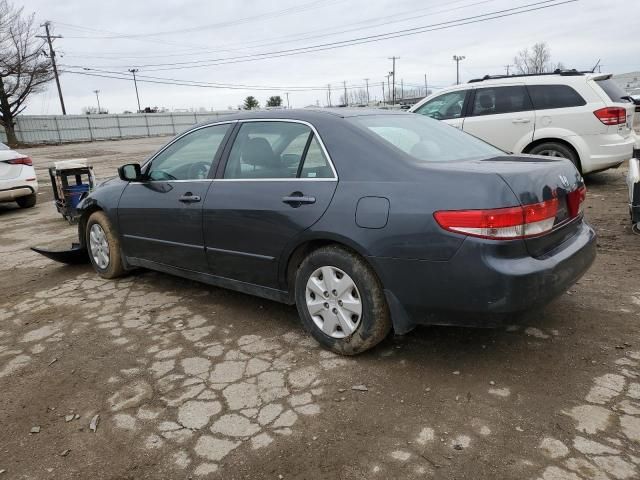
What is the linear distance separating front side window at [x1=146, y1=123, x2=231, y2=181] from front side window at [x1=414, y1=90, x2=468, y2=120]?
18.1 ft

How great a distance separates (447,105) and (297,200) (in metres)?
6.36

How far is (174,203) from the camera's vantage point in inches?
161

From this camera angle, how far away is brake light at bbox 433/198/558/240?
2.58 m

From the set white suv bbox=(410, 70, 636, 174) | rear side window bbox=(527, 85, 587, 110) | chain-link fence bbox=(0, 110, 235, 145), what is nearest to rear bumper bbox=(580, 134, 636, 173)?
white suv bbox=(410, 70, 636, 174)

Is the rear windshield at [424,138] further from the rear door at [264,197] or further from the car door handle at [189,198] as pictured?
the car door handle at [189,198]

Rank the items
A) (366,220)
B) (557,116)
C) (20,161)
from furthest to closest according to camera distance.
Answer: (20,161) < (557,116) < (366,220)

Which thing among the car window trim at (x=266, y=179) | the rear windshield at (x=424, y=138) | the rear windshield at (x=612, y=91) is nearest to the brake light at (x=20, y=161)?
the car window trim at (x=266, y=179)

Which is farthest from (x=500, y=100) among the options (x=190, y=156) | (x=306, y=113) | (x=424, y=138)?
(x=190, y=156)

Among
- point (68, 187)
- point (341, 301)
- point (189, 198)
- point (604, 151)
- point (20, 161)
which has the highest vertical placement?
point (20, 161)

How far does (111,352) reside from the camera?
351 centimetres

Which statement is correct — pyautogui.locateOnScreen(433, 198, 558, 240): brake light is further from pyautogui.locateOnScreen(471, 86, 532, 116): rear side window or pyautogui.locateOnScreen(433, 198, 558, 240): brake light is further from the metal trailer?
the metal trailer

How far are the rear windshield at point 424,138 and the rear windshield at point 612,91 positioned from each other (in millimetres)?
5012

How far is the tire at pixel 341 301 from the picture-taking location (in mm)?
2994

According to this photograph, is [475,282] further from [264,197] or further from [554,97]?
[554,97]
